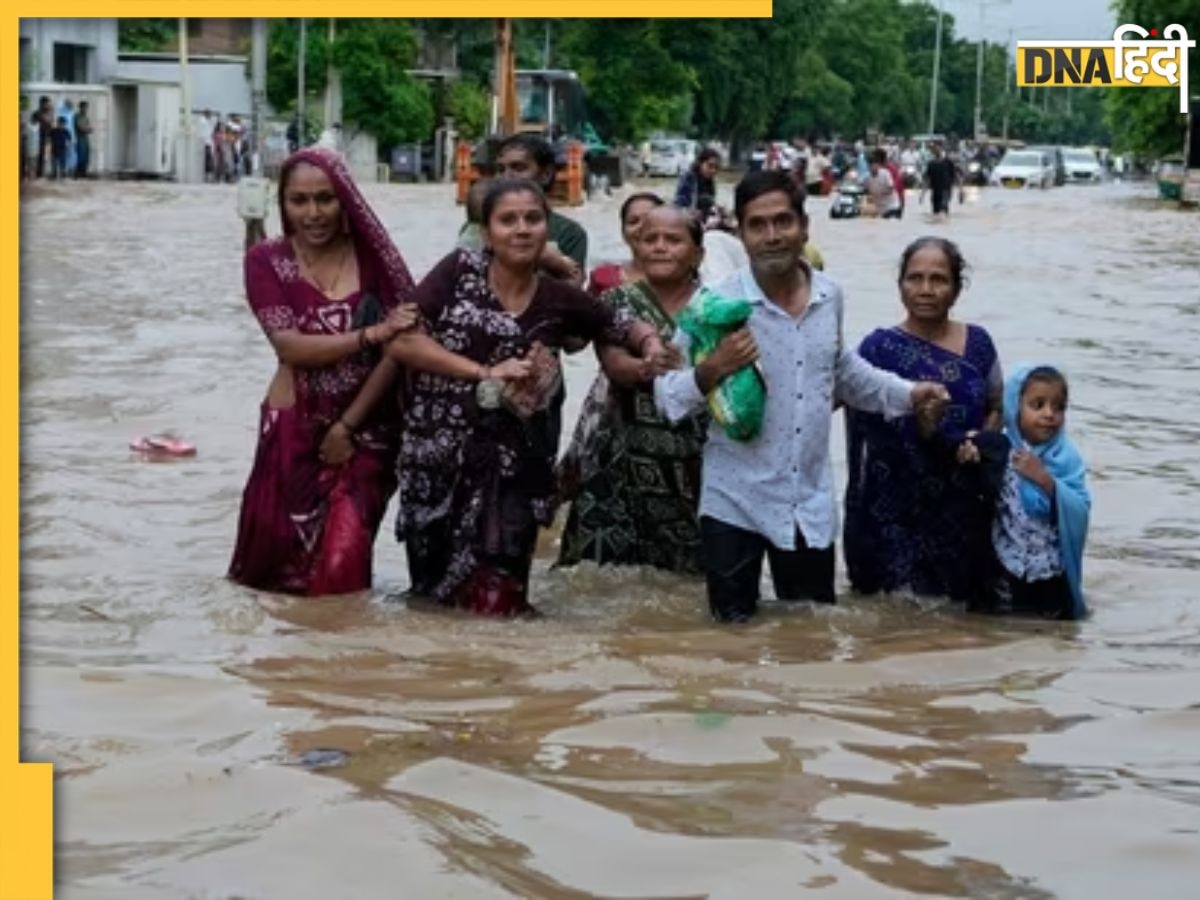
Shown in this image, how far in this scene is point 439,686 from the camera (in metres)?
5.50

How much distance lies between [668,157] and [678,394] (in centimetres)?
5966

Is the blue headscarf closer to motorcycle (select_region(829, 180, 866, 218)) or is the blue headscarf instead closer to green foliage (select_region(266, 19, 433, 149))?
motorcycle (select_region(829, 180, 866, 218))

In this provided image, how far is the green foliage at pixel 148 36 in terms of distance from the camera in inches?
2286

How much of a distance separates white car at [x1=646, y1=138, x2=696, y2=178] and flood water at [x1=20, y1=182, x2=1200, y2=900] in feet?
179

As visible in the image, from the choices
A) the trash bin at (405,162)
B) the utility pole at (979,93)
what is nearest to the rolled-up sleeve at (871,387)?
the trash bin at (405,162)

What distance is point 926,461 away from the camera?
655 cm

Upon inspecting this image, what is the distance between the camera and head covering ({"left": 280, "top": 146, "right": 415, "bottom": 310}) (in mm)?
6230

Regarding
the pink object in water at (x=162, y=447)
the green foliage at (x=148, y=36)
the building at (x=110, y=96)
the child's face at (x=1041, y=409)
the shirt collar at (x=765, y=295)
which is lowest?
the pink object in water at (x=162, y=447)

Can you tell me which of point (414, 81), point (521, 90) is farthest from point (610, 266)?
point (414, 81)

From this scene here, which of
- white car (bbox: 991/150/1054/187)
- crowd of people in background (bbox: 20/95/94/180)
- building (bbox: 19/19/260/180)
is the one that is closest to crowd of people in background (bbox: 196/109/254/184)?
building (bbox: 19/19/260/180)

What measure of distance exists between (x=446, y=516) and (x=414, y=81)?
162 feet

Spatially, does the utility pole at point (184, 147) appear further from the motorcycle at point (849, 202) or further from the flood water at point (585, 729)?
the flood water at point (585, 729)

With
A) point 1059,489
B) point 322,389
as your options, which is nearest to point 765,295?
point 1059,489

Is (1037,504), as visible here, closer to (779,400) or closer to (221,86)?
(779,400)
